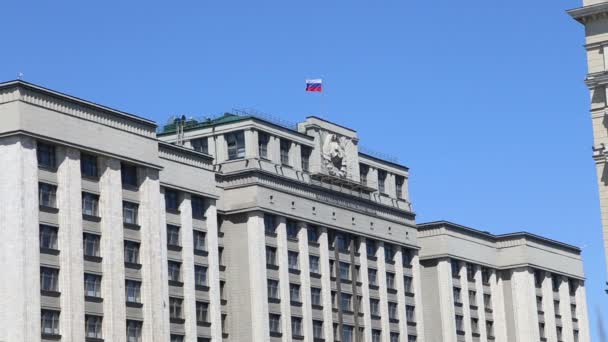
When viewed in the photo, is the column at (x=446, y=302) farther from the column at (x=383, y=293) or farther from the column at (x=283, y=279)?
the column at (x=283, y=279)

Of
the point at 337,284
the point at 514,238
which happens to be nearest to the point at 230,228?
the point at 337,284

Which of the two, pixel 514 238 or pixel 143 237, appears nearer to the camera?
pixel 143 237

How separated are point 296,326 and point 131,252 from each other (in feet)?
84.2

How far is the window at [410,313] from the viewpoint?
154m

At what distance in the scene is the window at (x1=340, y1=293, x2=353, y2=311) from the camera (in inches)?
5625

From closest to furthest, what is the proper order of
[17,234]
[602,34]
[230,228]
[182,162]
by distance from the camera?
[602,34]
[17,234]
[182,162]
[230,228]

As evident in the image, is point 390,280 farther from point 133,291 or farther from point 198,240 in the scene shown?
point 133,291

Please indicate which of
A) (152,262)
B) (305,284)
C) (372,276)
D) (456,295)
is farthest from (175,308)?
(456,295)

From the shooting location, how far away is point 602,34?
265 ft

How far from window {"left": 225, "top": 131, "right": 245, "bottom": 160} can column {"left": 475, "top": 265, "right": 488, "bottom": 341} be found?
42.6 meters

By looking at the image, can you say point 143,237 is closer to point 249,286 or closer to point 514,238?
point 249,286

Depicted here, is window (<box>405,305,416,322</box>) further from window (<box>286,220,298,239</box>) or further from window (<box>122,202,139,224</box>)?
window (<box>122,202,139,224</box>)

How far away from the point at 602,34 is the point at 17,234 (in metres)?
44.6

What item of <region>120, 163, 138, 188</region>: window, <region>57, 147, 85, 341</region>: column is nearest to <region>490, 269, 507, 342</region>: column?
<region>120, 163, 138, 188</region>: window
